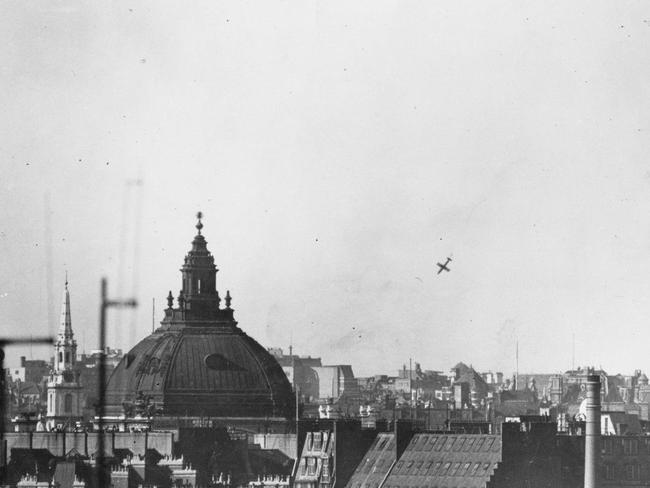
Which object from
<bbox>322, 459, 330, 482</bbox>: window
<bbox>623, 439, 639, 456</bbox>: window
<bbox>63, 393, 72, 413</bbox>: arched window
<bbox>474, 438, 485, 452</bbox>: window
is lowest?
<bbox>322, 459, 330, 482</bbox>: window

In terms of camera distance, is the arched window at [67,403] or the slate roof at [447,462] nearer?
the slate roof at [447,462]

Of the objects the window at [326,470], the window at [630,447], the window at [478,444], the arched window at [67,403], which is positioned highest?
the arched window at [67,403]

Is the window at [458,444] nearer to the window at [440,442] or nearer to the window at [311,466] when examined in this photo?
the window at [440,442]

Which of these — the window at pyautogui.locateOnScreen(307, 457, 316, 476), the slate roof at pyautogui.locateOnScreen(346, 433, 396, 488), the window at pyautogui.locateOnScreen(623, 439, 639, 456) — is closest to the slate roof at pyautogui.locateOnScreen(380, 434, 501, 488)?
the slate roof at pyautogui.locateOnScreen(346, 433, 396, 488)

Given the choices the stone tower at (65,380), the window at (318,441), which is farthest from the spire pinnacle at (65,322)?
the window at (318,441)

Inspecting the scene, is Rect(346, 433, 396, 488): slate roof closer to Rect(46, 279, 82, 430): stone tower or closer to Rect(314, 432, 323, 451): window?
Rect(314, 432, 323, 451): window

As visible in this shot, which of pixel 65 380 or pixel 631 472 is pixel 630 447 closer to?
pixel 631 472
